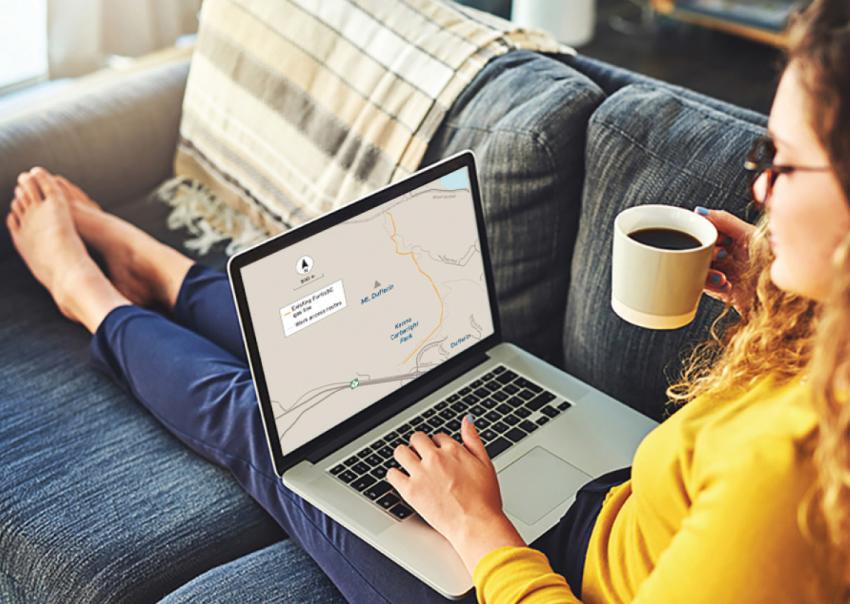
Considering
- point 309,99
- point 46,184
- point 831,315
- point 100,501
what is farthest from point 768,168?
point 46,184

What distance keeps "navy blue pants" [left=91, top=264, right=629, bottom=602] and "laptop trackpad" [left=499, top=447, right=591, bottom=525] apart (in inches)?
1.5

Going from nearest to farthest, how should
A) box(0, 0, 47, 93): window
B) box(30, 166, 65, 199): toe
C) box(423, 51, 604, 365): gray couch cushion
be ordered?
box(423, 51, 604, 365): gray couch cushion, box(30, 166, 65, 199): toe, box(0, 0, 47, 93): window

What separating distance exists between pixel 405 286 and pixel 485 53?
56cm

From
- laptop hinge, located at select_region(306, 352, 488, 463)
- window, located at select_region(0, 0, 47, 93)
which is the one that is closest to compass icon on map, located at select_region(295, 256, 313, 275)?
laptop hinge, located at select_region(306, 352, 488, 463)

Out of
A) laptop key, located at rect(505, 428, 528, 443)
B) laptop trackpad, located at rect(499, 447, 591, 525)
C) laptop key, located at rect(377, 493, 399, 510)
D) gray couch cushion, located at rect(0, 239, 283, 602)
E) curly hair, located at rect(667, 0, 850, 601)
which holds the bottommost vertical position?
gray couch cushion, located at rect(0, 239, 283, 602)

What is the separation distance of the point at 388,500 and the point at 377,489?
3 centimetres

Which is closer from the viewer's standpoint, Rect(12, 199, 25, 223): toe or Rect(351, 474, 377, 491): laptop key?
Rect(351, 474, 377, 491): laptop key

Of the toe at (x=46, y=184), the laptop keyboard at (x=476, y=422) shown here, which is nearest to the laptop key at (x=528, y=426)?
the laptop keyboard at (x=476, y=422)

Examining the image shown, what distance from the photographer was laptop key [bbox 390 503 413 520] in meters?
1.17

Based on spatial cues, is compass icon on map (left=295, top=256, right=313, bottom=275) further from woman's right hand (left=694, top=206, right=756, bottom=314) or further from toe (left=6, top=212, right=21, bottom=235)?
toe (left=6, top=212, right=21, bottom=235)

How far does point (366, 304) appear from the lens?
1261mm

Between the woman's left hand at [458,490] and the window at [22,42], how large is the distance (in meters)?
1.93

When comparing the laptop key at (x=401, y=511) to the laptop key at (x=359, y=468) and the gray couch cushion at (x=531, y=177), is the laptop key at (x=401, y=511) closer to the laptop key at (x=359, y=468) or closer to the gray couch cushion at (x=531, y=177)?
the laptop key at (x=359, y=468)

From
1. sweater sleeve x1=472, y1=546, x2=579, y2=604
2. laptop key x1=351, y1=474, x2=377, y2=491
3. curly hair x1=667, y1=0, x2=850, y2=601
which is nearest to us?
curly hair x1=667, y1=0, x2=850, y2=601
